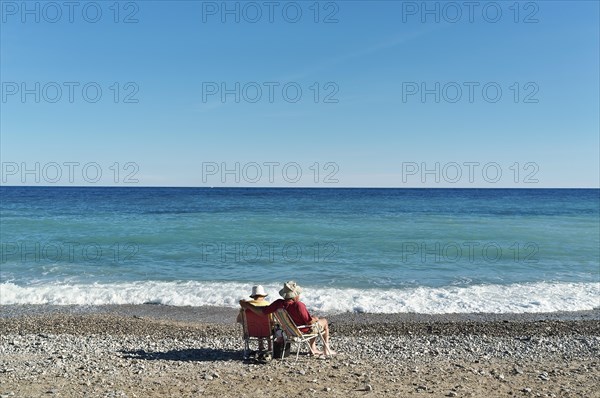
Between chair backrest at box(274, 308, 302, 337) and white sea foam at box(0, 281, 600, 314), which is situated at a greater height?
chair backrest at box(274, 308, 302, 337)

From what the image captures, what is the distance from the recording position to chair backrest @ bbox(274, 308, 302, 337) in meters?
7.89

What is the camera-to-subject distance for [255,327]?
8188 millimetres

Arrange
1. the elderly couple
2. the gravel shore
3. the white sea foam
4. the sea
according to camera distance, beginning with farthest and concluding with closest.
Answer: the sea → the white sea foam → the elderly couple → the gravel shore

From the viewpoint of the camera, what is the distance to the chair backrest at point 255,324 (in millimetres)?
8125

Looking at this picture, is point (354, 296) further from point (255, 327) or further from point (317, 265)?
point (255, 327)

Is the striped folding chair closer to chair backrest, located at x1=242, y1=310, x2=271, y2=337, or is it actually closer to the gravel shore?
chair backrest, located at x1=242, y1=310, x2=271, y2=337

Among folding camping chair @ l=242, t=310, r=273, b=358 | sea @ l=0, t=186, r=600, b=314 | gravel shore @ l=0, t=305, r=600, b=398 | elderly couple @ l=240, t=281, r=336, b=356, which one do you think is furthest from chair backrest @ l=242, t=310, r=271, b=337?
sea @ l=0, t=186, r=600, b=314

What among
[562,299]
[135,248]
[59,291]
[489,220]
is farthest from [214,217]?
[562,299]

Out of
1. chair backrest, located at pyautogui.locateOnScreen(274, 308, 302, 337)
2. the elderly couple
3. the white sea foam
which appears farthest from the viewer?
the white sea foam

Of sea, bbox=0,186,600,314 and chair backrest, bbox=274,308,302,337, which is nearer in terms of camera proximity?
chair backrest, bbox=274,308,302,337

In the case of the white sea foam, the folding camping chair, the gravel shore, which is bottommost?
the white sea foam

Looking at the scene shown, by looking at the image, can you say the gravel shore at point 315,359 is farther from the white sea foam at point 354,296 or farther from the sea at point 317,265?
the sea at point 317,265

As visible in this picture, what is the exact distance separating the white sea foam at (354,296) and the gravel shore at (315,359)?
85 centimetres

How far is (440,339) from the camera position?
32.1 ft
